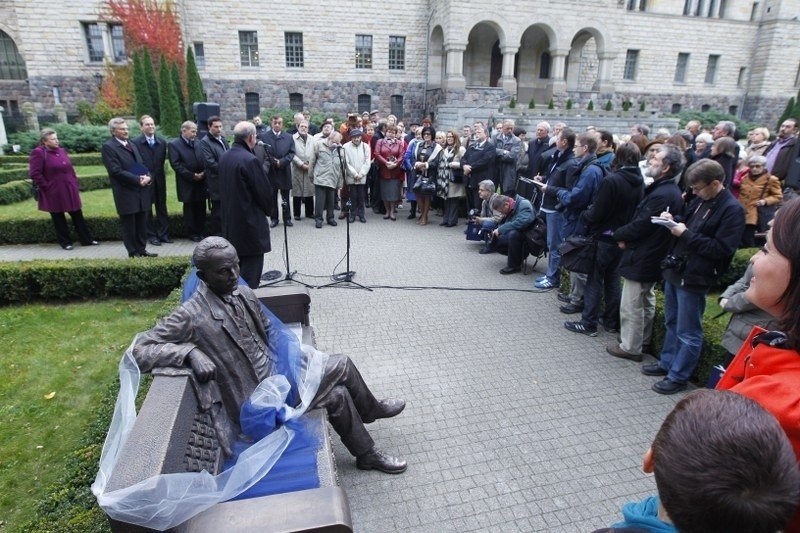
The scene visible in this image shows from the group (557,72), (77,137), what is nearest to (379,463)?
(77,137)

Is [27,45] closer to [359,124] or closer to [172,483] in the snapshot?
[359,124]

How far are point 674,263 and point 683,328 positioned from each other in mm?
653

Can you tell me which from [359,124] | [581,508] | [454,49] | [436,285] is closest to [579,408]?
[581,508]

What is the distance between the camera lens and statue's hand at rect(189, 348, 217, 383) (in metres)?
2.72

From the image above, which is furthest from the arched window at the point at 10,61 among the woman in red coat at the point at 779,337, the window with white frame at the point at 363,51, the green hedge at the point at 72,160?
the woman in red coat at the point at 779,337

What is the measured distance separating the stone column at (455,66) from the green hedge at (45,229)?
20998 mm

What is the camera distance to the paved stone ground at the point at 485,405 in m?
3.34

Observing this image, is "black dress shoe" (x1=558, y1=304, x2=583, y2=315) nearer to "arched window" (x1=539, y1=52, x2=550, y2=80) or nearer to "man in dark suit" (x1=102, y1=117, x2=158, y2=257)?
"man in dark suit" (x1=102, y1=117, x2=158, y2=257)

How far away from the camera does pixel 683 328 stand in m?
4.55

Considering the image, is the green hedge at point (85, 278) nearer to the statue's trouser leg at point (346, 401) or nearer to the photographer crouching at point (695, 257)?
the statue's trouser leg at point (346, 401)

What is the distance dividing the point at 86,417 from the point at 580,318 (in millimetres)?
5707

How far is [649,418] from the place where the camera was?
4.31 meters

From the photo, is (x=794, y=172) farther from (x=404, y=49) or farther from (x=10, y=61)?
(x=10, y=61)

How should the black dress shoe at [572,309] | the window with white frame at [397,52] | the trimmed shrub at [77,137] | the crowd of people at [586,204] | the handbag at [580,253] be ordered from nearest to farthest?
the crowd of people at [586,204] < the handbag at [580,253] < the black dress shoe at [572,309] < the trimmed shrub at [77,137] < the window with white frame at [397,52]
